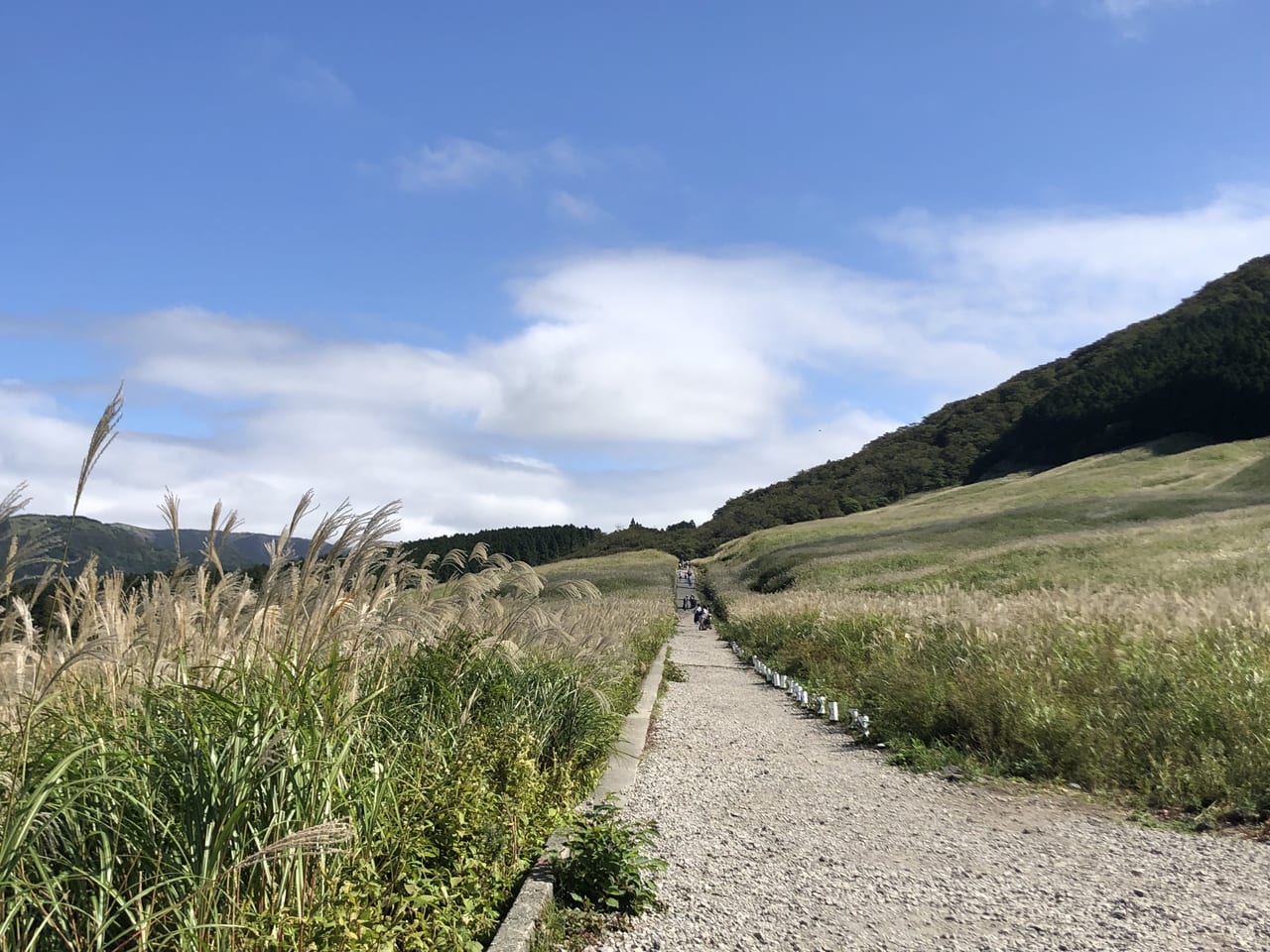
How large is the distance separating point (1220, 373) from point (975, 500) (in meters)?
25.2

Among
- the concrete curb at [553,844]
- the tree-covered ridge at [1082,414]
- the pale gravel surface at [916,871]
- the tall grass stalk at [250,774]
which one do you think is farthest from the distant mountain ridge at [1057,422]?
the tall grass stalk at [250,774]

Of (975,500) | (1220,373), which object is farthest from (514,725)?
(1220,373)

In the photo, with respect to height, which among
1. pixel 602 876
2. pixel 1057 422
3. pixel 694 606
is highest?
pixel 1057 422

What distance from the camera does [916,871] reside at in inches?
201

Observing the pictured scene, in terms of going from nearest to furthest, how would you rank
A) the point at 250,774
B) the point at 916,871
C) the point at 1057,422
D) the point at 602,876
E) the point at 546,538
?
the point at 250,774 < the point at 602,876 < the point at 916,871 < the point at 1057,422 < the point at 546,538

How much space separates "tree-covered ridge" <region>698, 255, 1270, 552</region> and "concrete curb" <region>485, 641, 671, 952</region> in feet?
241

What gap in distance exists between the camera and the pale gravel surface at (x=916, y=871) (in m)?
4.11

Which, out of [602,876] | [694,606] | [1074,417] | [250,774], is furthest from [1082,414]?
[250,774]

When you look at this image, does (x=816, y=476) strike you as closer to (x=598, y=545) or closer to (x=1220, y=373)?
(x=598, y=545)

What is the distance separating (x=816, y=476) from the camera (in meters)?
127

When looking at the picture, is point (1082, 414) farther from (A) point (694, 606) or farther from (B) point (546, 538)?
(B) point (546, 538)

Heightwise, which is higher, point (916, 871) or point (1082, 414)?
point (1082, 414)

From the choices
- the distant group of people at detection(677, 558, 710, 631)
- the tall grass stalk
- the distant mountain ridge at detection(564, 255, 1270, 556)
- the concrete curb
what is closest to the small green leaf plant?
the concrete curb

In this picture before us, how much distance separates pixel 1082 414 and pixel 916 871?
308ft
